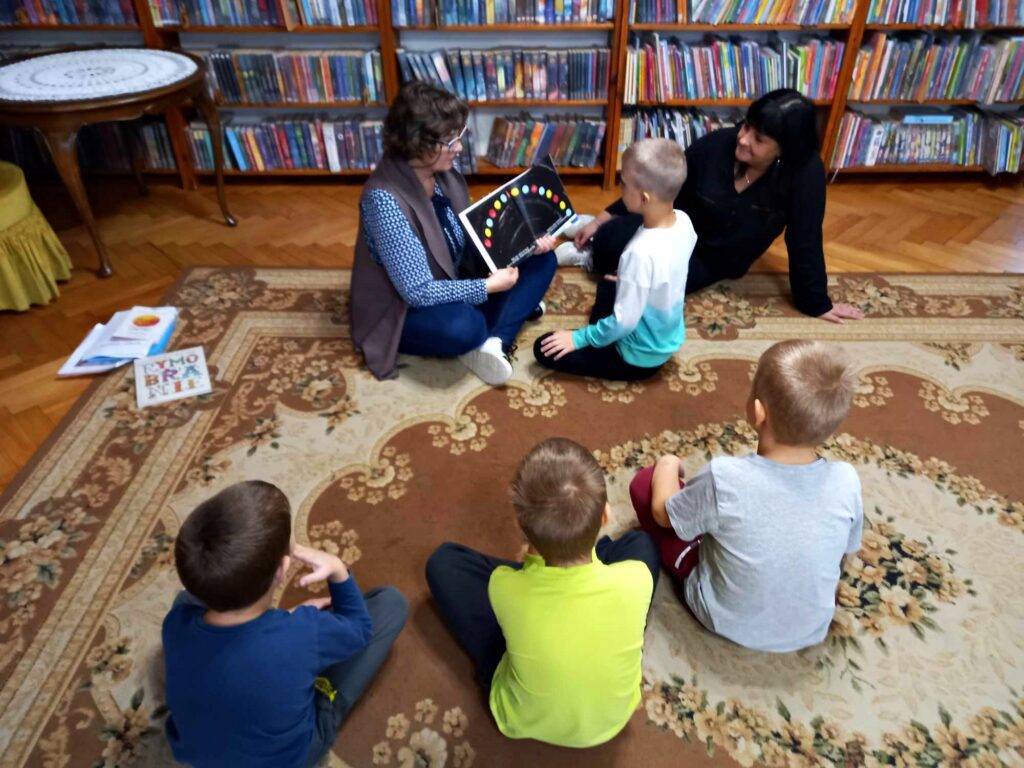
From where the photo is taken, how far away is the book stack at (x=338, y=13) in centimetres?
288

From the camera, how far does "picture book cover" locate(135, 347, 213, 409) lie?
2066 millimetres

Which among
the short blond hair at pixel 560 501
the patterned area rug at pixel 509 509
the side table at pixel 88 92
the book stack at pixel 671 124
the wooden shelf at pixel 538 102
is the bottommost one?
the patterned area rug at pixel 509 509

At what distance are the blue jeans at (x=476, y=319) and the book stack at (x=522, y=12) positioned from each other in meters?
1.27

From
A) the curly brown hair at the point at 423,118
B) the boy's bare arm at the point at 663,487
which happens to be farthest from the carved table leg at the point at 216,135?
the boy's bare arm at the point at 663,487

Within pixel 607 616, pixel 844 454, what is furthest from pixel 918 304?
pixel 607 616

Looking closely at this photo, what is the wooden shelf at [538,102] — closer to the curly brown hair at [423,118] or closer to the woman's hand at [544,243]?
the woman's hand at [544,243]

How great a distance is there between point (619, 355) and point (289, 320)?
113cm

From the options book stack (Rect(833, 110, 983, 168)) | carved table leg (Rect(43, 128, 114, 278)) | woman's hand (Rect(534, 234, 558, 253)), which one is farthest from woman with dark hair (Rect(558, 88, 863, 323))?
carved table leg (Rect(43, 128, 114, 278))

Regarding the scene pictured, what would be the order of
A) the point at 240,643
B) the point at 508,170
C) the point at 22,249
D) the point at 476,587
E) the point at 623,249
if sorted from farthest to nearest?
the point at 508,170 < the point at 623,249 < the point at 22,249 < the point at 476,587 < the point at 240,643

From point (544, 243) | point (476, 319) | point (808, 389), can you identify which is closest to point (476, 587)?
point (808, 389)

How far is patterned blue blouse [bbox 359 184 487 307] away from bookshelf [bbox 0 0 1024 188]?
140cm

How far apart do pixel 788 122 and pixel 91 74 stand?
7.58ft

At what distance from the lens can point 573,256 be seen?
2.70 m

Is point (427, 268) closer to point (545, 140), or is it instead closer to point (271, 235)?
point (271, 235)
